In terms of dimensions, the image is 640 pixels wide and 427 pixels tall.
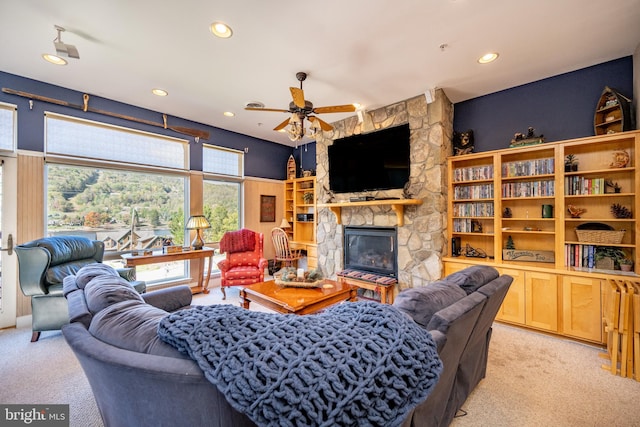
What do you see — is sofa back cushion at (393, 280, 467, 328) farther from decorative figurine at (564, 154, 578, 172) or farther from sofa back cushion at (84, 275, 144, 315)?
decorative figurine at (564, 154, 578, 172)

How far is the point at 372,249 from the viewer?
4160 millimetres

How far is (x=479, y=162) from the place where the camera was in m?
3.58

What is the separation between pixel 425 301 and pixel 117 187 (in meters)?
4.30

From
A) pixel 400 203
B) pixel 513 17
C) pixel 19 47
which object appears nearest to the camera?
pixel 513 17

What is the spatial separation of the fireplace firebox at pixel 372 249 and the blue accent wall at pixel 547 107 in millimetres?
1771

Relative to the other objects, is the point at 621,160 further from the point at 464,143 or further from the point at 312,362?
the point at 312,362

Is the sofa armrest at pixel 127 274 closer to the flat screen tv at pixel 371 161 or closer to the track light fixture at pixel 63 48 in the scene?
the track light fixture at pixel 63 48

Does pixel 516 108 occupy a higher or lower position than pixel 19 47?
lower

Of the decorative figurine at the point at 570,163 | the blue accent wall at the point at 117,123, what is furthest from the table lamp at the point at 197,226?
the decorative figurine at the point at 570,163

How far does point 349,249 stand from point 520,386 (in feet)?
8.99

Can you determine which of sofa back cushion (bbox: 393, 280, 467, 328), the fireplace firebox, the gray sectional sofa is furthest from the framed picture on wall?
sofa back cushion (bbox: 393, 280, 467, 328)

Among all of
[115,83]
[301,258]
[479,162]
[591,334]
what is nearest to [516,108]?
[479,162]

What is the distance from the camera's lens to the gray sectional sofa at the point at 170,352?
771 millimetres

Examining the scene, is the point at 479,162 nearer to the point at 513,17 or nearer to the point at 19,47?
the point at 513,17
